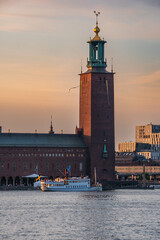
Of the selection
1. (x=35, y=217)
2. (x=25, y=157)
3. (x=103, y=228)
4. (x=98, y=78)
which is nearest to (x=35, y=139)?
(x=25, y=157)

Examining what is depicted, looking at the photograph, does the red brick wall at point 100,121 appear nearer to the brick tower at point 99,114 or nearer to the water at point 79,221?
the brick tower at point 99,114

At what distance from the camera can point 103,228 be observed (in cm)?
6669

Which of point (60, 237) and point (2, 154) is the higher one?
point (2, 154)

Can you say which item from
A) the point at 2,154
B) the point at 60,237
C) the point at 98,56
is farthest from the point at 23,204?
the point at 98,56

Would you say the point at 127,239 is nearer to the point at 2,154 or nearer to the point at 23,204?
the point at 23,204

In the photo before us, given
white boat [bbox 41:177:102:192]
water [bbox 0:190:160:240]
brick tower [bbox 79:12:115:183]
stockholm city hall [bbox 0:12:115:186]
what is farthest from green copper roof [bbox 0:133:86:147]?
water [bbox 0:190:160:240]

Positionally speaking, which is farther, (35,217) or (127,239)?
(35,217)

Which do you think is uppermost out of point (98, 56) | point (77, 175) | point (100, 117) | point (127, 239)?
point (98, 56)

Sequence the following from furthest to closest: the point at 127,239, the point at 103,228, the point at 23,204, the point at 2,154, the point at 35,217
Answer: the point at 2,154
the point at 23,204
the point at 35,217
the point at 103,228
the point at 127,239

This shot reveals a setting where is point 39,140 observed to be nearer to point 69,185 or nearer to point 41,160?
point 41,160

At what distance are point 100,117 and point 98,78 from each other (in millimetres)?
8362

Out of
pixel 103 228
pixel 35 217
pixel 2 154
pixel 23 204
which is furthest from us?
pixel 2 154

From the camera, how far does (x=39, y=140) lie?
539ft

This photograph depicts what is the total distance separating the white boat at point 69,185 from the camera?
148 m
